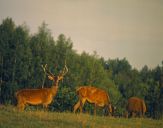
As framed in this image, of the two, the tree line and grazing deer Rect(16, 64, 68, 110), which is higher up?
the tree line

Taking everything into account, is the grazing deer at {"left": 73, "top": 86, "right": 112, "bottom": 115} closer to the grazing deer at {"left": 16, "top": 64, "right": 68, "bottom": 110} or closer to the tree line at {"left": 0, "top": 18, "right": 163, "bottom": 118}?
the grazing deer at {"left": 16, "top": 64, "right": 68, "bottom": 110}

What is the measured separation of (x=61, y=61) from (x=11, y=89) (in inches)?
450

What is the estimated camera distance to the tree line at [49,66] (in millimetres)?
57594

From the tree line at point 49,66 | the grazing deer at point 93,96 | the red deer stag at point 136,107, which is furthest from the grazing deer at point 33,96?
the tree line at point 49,66

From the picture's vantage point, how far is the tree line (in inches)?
2267

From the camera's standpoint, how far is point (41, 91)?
81.5 ft

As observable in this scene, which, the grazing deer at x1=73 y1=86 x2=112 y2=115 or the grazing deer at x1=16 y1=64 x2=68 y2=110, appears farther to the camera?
the grazing deer at x1=73 y1=86 x2=112 y2=115

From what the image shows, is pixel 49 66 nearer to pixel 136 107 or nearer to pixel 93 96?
pixel 136 107

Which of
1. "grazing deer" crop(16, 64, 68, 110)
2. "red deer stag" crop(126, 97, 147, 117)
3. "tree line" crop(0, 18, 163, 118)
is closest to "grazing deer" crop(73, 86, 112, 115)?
"grazing deer" crop(16, 64, 68, 110)

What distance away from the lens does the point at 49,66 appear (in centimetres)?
6306

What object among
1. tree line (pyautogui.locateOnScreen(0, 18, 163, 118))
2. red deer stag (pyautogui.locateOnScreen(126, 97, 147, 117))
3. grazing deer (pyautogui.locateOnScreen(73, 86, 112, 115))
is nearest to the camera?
grazing deer (pyautogui.locateOnScreen(73, 86, 112, 115))

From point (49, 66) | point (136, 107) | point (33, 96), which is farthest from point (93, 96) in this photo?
point (49, 66)

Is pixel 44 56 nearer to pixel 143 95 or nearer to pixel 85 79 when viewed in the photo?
pixel 85 79

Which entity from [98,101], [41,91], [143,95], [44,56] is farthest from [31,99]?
[143,95]
